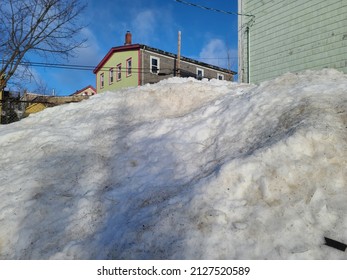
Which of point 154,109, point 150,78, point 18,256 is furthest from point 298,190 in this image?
point 150,78

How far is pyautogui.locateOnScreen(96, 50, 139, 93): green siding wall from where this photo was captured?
25844mm

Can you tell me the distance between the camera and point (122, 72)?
27.8 metres

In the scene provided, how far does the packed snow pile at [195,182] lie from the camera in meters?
3.14

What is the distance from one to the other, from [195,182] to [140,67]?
2248 cm

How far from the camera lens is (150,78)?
26.1 metres

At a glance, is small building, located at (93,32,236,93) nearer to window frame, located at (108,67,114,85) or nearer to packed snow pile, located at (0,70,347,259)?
window frame, located at (108,67,114,85)

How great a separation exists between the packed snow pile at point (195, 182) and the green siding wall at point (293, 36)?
3.86 meters

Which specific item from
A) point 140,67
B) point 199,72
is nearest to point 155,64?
point 140,67

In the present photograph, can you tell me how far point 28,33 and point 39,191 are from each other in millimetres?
10912

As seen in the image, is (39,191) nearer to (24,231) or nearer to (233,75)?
(24,231)

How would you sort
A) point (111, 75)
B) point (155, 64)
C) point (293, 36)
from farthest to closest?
point (111, 75)
point (155, 64)
point (293, 36)

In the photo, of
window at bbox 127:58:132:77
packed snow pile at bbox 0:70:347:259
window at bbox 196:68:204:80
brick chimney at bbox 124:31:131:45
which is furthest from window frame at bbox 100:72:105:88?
packed snow pile at bbox 0:70:347:259

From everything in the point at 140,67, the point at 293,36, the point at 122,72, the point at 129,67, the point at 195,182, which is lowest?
the point at 195,182

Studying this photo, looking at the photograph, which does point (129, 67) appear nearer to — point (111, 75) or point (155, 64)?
point (155, 64)
